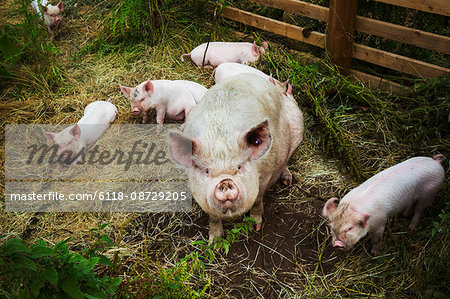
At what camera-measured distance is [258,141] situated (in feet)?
9.50

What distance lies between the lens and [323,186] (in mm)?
4059

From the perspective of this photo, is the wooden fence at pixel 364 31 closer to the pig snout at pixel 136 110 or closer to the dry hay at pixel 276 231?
the dry hay at pixel 276 231

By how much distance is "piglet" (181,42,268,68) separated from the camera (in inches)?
219

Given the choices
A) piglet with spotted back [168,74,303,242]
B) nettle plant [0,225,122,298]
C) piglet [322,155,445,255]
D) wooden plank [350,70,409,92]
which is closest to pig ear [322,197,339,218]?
piglet [322,155,445,255]

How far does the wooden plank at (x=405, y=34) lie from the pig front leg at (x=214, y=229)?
291cm

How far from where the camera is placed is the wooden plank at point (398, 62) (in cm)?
445

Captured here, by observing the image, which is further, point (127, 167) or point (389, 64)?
point (389, 64)

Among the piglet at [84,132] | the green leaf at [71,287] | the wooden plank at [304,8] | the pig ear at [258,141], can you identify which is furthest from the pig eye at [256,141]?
the wooden plank at [304,8]

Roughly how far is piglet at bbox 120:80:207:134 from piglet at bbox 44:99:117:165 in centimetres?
34

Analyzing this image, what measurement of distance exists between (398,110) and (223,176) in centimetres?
271

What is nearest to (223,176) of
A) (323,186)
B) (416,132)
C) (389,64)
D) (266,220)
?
(266,220)

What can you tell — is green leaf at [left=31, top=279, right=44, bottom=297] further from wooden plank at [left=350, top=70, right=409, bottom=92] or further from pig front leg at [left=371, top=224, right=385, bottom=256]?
wooden plank at [left=350, top=70, right=409, bottom=92]

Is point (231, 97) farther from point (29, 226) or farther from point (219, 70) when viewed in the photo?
point (29, 226)

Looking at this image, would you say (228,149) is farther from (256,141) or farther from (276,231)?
(276,231)
